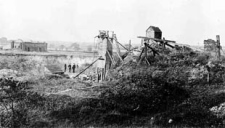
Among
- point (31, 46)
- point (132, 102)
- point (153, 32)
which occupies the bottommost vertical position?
point (132, 102)

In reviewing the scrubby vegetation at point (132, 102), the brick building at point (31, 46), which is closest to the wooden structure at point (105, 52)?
the scrubby vegetation at point (132, 102)

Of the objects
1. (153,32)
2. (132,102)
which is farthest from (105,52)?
(132,102)

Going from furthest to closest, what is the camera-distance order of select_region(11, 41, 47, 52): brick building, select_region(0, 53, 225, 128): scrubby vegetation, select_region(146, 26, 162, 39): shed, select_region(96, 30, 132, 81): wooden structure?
select_region(11, 41, 47, 52): brick building, select_region(146, 26, 162, 39): shed, select_region(96, 30, 132, 81): wooden structure, select_region(0, 53, 225, 128): scrubby vegetation

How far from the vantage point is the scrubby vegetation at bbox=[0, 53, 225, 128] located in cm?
1141

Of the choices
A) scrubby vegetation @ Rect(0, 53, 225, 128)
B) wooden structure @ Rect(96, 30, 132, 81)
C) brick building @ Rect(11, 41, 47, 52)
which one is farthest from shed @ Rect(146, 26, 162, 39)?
brick building @ Rect(11, 41, 47, 52)

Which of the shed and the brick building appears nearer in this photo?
the shed

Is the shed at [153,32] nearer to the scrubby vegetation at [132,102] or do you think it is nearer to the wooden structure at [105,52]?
the wooden structure at [105,52]

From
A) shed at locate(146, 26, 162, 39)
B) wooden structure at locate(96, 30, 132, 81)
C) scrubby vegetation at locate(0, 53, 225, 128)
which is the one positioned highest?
shed at locate(146, 26, 162, 39)

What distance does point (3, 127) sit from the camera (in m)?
11.4

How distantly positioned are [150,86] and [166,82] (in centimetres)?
102

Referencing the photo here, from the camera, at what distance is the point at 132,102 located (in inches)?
519

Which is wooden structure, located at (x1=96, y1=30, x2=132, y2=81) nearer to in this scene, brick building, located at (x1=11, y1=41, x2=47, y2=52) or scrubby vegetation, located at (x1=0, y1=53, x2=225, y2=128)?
scrubby vegetation, located at (x1=0, y1=53, x2=225, y2=128)

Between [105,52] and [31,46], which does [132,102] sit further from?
[31,46]

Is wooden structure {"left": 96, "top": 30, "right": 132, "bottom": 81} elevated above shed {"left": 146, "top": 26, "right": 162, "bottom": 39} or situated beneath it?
situated beneath
